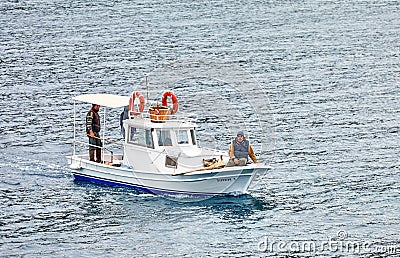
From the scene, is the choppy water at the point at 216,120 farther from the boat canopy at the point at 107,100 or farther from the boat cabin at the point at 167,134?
the boat canopy at the point at 107,100

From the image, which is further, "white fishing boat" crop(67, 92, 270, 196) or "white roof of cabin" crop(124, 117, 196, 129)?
"white roof of cabin" crop(124, 117, 196, 129)

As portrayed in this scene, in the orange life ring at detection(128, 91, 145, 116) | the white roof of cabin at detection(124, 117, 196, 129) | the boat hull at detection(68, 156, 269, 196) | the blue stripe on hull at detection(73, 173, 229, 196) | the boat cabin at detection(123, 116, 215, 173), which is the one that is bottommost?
the blue stripe on hull at detection(73, 173, 229, 196)

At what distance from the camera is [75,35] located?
9206 centimetres

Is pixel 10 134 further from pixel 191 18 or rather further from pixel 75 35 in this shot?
pixel 191 18

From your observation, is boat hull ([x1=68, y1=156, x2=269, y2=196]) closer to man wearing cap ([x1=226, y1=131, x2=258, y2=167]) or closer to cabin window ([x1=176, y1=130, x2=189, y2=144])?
man wearing cap ([x1=226, y1=131, x2=258, y2=167])

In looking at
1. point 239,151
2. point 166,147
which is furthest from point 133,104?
point 239,151

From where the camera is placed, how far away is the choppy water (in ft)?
127

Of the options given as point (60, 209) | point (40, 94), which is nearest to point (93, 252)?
point (60, 209)

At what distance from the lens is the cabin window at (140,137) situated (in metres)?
44.1

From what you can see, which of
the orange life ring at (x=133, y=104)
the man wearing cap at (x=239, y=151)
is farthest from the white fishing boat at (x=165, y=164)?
the man wearing cap at (x=239, y=151)

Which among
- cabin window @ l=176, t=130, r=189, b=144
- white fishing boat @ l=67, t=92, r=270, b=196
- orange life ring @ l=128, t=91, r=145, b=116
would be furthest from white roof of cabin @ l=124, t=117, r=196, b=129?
orange life ring @ l=128, t=91, r=145, b=116

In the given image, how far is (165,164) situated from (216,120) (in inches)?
626

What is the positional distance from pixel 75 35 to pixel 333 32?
26106 millimetres

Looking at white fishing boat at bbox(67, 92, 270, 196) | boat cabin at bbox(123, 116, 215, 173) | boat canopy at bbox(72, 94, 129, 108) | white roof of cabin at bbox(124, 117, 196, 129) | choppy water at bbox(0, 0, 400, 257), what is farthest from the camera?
boat canopy at bbox(72, 94, 129, 108)
